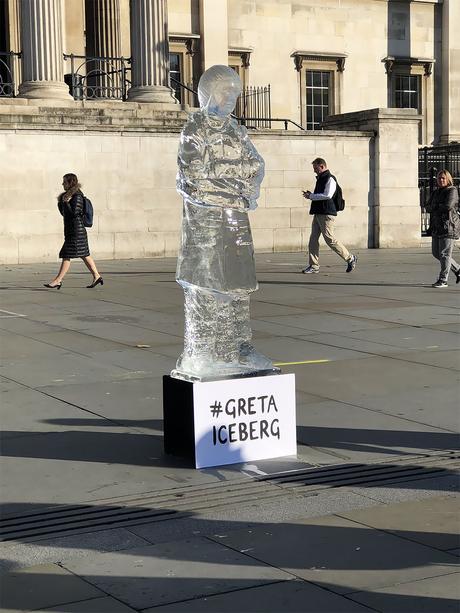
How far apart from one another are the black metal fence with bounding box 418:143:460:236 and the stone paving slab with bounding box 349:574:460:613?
89.9ft

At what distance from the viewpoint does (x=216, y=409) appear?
23.8 feet

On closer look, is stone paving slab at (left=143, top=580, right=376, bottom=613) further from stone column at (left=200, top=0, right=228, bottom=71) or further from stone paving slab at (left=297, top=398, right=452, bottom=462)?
stone column at (left=200, top=0, right=228, bottom=71)

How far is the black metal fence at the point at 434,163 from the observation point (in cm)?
3300

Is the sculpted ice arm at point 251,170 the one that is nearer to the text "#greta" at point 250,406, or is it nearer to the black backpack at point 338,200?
the text "#greta" at point 250,406

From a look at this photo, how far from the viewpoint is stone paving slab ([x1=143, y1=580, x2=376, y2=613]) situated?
493 centimetres

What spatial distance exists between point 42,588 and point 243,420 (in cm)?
238

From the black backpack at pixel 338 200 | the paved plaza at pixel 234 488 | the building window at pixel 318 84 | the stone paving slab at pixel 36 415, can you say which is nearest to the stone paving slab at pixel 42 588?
the paved plaza at pixel 234 488

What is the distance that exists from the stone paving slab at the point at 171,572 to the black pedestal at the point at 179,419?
150 cm

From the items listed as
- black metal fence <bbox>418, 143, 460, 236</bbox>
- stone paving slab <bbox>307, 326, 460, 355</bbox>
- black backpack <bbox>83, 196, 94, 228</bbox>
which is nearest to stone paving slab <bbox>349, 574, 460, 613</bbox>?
stone paving slab <bbox>307, 326, 460, 355</bbox>

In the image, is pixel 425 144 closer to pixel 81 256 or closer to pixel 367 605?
pixel 81 256

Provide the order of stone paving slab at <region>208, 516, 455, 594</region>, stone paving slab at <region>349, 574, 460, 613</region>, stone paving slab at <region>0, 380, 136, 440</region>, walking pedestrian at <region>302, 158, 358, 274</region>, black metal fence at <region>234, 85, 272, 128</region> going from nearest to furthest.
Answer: stone paving slab at <region>349, 574, 460, 613</region>
stone paving slab at <region>208, 516, 455, 594</region>
stone paving slab at <region>0, 380, 136, 440</region>
walking pedestrian at <region>302, 158, 358, 274</region>
black metal fence at <region>234, 85, 272, 128</region>

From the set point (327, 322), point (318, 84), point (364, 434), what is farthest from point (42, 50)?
point (364, 434)

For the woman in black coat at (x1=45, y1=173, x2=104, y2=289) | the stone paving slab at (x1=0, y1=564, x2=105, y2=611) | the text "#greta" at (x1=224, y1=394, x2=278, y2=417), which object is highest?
the woman in black coat at (x1=45, y1=173, x2=104, y2=289)

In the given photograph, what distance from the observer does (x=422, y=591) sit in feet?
16.8
